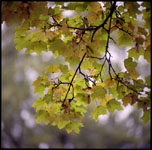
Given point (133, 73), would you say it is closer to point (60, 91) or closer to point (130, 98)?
point (130, 98)

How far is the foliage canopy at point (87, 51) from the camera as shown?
1162 millimetres

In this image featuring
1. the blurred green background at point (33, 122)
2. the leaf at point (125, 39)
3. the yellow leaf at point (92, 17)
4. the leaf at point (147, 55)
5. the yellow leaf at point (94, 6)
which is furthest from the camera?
the blurred green background at point (33, 122)

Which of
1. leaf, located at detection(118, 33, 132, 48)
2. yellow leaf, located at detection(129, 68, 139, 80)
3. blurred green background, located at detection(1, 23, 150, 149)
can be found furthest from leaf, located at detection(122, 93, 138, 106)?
blurred green background, located at detection(1, 23, 150, 149)

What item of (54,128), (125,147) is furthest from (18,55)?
(125,147)

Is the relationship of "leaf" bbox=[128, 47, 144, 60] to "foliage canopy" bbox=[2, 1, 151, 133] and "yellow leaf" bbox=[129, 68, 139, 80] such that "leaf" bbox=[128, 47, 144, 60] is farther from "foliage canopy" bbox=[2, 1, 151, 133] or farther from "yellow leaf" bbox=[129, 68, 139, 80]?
"yellow leaf" bbox=[129, 68, 139, 80]

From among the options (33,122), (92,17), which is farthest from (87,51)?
(33,122)

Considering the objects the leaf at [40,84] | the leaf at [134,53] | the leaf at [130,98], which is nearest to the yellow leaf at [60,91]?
the leaf at [40,84]

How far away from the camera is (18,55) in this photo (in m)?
5.09

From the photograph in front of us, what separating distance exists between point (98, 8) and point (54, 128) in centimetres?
492

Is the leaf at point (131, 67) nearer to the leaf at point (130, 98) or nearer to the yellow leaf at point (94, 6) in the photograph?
the leaf at point (130, 98)

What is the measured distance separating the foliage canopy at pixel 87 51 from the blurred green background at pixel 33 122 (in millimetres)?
3460

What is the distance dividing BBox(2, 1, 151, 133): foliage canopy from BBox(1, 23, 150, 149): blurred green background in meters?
3.46

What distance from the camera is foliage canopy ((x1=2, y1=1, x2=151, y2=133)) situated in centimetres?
116

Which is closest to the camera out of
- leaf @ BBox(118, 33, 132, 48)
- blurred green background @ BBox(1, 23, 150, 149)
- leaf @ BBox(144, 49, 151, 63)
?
leaf @ BBox(144, 49, 151, 63)
